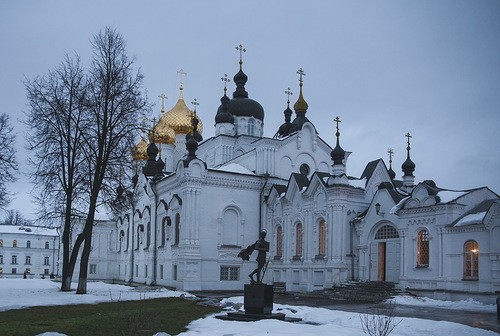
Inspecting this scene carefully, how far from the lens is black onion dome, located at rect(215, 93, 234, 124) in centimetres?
4253

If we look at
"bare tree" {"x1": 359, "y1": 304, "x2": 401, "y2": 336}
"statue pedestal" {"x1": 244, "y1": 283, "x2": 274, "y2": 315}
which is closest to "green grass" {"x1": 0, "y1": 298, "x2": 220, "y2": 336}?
"statue pedestal" {"x1": 244, "y1": 283, "x2": 274, "y2": 315}

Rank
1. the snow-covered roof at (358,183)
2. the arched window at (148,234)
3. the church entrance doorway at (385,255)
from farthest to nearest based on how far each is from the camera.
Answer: the arched window at (148,234) < the snow-covered roof at (358,183) < the church entrance doorway at (385,255)

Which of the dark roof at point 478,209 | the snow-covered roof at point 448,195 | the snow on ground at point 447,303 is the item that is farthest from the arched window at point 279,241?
the dark roof at point 478,209

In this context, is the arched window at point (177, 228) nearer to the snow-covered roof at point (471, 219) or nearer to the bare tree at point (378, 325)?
the snow-covered roof at point (471, 219)

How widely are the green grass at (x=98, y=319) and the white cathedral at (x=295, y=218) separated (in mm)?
9827

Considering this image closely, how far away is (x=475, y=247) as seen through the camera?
23.2 metres

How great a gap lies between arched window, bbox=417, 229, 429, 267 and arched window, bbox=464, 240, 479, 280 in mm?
2304

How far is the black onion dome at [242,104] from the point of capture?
43.4 metres

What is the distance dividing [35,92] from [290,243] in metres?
17.2

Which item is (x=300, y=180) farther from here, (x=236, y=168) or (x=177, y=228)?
(x=177, y=228)

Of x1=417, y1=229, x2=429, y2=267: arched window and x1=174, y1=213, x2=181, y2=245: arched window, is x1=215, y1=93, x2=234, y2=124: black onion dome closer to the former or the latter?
x1=174, y1=213, x2=181, y2=245: arched window

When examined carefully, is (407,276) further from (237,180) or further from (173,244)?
(173,244)

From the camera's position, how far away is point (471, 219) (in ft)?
76.7

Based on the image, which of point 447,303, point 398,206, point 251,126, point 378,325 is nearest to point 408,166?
point 398,206
